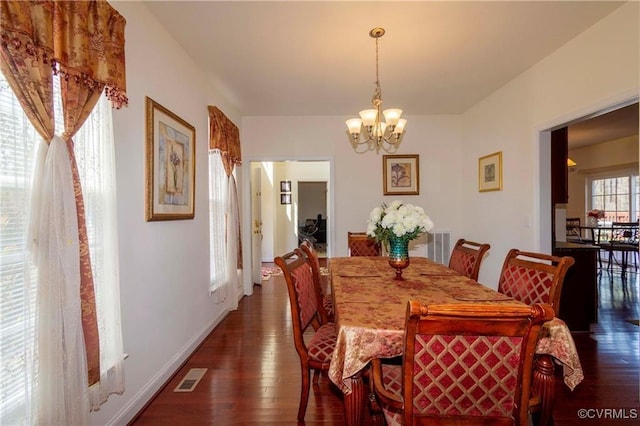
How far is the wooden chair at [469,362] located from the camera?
0.87 meters

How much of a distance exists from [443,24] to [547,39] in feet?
3.37

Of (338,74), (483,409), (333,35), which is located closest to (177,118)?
(333,35)

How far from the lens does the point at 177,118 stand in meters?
2.45

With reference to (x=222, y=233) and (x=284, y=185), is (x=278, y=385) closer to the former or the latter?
(x=222, y=233)

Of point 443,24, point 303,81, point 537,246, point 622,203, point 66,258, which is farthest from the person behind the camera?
point 622,203

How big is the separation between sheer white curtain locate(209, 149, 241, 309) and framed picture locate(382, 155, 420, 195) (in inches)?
90.5

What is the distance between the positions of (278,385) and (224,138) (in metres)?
2.60

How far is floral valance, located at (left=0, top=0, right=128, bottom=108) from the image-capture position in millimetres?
1094

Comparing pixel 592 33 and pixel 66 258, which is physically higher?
pixel 592 33

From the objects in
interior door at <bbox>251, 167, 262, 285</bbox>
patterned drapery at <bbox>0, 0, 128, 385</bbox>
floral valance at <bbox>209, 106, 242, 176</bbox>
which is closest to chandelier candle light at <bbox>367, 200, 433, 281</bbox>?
patterned drapery at <bbox>0, 0, 128, 385</bbox>

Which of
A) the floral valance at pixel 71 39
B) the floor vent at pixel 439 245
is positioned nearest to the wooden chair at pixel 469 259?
the floor vent at pixel 439 245

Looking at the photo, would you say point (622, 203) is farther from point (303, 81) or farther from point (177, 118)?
point (177, 118)

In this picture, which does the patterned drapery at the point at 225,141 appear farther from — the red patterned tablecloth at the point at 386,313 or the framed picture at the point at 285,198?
the framed picture at the point at 285,198

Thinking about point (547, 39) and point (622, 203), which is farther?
point (622, 203)
